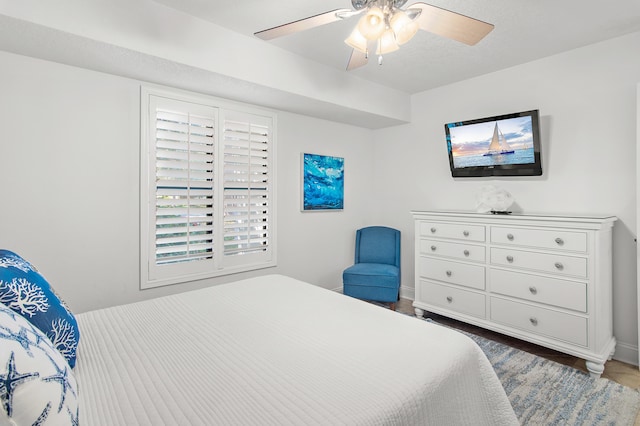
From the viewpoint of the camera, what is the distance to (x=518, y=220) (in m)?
2.81

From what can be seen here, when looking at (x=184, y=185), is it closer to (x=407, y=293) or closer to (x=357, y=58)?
(x=357, y=58)

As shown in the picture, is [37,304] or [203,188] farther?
→ [203,188]

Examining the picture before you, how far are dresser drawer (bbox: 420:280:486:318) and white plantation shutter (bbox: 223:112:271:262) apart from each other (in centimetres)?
178

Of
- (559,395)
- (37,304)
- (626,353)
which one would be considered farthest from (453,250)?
(37,304)

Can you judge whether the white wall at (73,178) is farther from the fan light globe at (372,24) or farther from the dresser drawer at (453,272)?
the dresser drawer at (453,272)

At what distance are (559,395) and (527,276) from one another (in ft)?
2.99

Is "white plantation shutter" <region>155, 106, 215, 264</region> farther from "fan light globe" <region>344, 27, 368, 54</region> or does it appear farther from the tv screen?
the tv screen

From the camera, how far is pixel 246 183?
331cm

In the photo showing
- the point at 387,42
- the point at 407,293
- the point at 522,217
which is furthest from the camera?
the point at 407,293

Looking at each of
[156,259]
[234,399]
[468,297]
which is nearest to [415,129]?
[468,297]

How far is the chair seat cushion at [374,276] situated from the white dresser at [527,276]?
A: 0.33 meters

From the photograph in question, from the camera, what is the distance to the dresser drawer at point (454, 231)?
3086mm

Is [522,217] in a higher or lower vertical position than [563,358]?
higher

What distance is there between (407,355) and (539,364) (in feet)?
6.64
